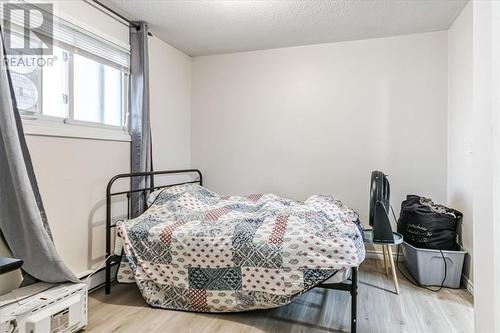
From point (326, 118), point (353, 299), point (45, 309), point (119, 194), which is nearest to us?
point (45, 309)

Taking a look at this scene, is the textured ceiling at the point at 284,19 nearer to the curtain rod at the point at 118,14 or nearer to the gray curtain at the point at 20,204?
the curtain rod at the point at 118,14

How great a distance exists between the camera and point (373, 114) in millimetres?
3250

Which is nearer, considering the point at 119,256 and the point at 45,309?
the point at 45,309

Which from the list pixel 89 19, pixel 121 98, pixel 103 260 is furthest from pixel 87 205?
pixel 89 19

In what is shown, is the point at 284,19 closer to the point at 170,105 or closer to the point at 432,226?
the point at 170,105

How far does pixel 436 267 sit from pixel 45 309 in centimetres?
280

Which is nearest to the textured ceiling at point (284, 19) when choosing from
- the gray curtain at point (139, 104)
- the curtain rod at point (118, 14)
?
the curtain rod at point (118, 14)

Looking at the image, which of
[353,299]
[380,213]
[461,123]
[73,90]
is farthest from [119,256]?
[461,123]

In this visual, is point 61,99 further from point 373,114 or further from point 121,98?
point 373,114

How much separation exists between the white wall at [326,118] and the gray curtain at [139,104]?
3.55 ft

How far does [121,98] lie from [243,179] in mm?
1623

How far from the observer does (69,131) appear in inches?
88.7

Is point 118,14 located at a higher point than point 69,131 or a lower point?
higher

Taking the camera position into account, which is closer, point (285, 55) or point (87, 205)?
point (87, 205)
